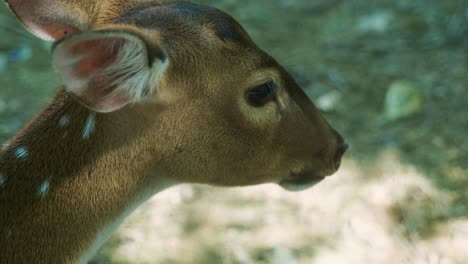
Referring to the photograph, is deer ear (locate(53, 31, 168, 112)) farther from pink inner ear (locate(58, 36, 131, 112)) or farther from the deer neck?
the deer neck

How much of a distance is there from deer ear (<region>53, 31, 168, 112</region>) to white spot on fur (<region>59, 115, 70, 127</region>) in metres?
0.20

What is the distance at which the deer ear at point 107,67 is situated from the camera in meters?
1.37

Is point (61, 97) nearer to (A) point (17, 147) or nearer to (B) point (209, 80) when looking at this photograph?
(A) point (17, 147)

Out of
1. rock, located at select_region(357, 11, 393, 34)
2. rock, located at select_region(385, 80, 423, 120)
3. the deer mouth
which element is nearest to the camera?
the deer mouth

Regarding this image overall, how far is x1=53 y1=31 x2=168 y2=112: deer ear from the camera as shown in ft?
4.50

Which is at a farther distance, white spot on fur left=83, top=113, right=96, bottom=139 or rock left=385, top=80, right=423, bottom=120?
rock left=385, top=80, right=423, bottom=120

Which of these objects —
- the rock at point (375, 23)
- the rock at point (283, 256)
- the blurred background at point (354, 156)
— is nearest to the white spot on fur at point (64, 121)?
the blurred background at point (354, 156)

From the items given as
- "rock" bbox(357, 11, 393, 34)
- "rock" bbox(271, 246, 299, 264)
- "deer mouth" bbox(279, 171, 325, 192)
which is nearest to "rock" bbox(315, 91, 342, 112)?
"rock" bbox(357, 11, 393, 34)

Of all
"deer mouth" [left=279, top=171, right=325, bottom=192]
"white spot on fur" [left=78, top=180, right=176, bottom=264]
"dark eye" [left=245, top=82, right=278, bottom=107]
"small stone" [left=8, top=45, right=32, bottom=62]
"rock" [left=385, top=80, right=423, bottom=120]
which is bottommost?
"rock" [left=385, top=80, right=423, bottom=120]

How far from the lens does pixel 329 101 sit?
3.33 m

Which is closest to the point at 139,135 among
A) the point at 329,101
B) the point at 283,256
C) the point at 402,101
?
the point at 283,256

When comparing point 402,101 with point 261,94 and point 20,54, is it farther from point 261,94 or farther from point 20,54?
point 20,54

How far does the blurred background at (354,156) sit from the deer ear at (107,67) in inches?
45.7

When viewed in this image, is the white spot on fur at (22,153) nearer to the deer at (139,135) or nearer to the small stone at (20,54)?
the deer at (139,135)
